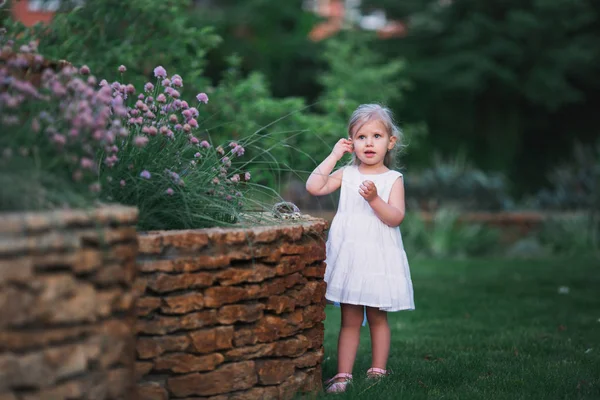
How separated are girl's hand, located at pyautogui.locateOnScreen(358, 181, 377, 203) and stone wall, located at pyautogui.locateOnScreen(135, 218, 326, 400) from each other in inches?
12.4

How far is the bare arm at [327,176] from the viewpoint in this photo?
13.3 feet

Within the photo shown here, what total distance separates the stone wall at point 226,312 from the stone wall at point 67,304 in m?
0.20

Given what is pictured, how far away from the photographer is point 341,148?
13.4 ft

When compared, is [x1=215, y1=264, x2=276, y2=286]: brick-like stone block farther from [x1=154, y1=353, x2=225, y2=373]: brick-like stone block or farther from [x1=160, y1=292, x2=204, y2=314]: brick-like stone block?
[x1=154, y1=353, x2=225, y2=373]: brick-like stone block

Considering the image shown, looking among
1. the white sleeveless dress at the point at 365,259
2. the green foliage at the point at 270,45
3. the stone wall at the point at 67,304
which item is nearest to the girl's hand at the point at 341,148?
the white sleeveless dress at the point at 365,259

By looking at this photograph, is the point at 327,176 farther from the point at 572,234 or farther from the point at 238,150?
the point at 572,234

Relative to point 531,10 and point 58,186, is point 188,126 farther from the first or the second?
point 531,10

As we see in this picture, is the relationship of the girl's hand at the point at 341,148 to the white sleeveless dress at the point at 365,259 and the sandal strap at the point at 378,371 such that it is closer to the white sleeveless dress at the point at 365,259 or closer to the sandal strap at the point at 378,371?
the white sleeveless dress at the point at 365,259

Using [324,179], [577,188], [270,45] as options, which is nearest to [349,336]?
[324,179]

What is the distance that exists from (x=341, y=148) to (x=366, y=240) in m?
0.49

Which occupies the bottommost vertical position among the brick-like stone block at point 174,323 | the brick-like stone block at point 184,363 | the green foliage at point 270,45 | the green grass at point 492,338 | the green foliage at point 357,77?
the green grass at point 492,338

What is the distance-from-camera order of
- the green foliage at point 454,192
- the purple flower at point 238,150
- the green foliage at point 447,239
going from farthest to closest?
the green foliage at point 454,192 → the green foliage at point 447,239 → the purple flower at point 238,150

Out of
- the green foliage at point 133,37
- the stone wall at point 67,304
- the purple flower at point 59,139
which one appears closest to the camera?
the stone wall at point 67,304

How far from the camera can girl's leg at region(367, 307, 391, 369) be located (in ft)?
13.3
